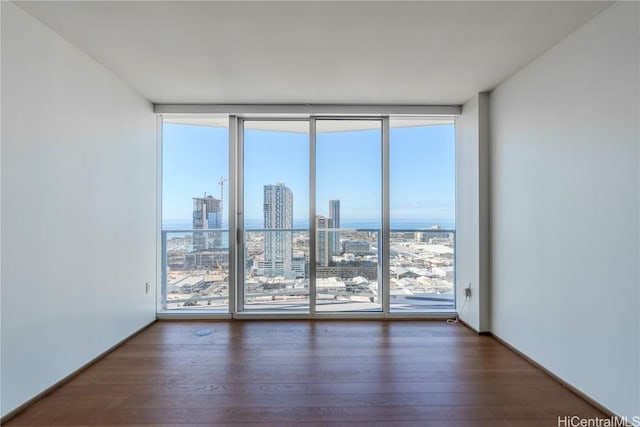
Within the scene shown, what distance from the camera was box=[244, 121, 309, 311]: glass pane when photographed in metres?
3.46

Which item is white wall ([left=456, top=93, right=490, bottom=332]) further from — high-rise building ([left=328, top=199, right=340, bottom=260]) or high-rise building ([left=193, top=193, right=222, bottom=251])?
high-rise building ([left=193, top=193, right=222, bottom=251])

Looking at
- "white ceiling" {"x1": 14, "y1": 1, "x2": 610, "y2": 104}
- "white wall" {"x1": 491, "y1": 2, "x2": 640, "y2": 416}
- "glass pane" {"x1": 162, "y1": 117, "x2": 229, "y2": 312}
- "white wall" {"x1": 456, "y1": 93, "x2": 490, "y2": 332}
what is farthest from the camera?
"glass pane" {"x1": 162, "y1": 117, "x2": 229, "y2": 312}

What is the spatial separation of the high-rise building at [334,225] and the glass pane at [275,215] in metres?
0.30

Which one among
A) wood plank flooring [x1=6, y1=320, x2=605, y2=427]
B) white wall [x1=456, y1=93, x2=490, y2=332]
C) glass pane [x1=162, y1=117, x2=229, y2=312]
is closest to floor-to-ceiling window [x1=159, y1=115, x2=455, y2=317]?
glass pane [x1=162, y1=117, x2=229, y2=312]

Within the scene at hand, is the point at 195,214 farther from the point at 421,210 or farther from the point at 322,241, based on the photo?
the point at 421,210

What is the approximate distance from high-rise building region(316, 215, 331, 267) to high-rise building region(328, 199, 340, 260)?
0.04m

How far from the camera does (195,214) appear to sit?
3430mm

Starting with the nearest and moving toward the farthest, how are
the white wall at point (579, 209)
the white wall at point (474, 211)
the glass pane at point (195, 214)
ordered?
1. the white wall at point (579, 209)
2. the white wall at point (474, 211)
3. the glass pane at point (195, 214)

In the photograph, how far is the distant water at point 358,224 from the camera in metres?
3.42

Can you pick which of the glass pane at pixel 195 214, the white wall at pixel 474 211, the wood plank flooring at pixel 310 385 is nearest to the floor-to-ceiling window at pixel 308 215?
the glass pane at pixel 195 214

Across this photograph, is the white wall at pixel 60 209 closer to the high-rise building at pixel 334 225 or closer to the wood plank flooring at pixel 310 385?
the wood plank flooring at pixel 310 385

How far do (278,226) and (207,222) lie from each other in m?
0.85

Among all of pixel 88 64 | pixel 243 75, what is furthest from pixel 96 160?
pixel 243 75

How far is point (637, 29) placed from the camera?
1571 millimetres
